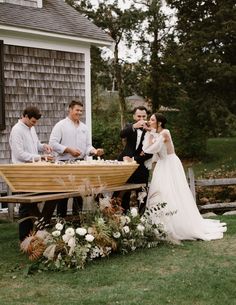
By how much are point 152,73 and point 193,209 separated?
22.8 m

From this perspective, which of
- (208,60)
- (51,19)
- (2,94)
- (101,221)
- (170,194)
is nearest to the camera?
(101,221)

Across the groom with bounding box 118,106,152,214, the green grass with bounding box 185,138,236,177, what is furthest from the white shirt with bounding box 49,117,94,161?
the green grass with bounding box 185,138,236,177

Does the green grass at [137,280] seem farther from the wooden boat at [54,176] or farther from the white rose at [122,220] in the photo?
the wooden boat at [54,176]

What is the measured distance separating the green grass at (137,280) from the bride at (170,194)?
58 centimetres

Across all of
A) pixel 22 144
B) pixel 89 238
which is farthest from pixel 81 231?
pixel 22 144

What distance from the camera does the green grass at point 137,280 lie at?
17.9 ft

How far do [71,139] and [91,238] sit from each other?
2129 mm

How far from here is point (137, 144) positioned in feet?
28.0

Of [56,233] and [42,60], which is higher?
[42,60]

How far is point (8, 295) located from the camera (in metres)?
5.70

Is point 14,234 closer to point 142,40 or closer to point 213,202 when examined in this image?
point 213,202

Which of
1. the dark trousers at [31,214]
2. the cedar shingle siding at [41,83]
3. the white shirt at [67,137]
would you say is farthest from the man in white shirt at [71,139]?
the cedar shingle siding at [41,83]

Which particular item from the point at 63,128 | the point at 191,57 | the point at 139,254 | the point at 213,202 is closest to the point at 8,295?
the point at 139,254

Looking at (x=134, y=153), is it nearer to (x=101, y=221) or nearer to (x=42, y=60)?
(x=101, y=221)
